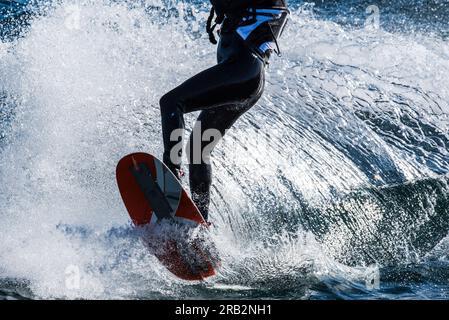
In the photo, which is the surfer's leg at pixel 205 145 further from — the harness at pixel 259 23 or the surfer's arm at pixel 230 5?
the surfer's arm at pixel 230 5

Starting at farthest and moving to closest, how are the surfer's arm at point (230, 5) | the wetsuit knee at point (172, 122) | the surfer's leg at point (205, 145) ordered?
the surfer's leg at point (205, 145) < the surfer's arm at point (230, 5) < the wetsuit knee at point (172, 122)

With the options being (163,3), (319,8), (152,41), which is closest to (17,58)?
(152,41)

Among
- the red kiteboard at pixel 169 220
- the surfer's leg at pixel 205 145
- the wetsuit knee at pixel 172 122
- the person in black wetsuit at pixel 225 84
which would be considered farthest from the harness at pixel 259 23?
the red kiteboard at pixel 169 220

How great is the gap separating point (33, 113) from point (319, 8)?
6202mm

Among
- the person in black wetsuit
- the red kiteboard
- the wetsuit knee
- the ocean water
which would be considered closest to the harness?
the person in black wetsuit

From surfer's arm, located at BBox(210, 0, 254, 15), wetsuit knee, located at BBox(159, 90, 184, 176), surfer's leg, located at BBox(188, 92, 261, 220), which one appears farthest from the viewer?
surfer's leg, located at BBox(188, 92, 261, 220)

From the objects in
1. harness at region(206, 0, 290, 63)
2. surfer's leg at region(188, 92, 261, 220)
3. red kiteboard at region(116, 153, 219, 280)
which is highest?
harness at region(206, 0, 290, 63)

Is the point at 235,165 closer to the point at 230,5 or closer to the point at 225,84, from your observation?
the point at 225,84

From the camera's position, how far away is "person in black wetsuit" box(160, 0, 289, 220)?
395 cm

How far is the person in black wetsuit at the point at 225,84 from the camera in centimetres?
395

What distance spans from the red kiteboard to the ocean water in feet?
0.28

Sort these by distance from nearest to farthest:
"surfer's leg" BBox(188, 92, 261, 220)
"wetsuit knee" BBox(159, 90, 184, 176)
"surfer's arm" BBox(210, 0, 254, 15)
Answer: "wetsuit knee" BBox(159, 90, 184, 176)
"surfer's arm" BBox(210, 0, 254, 15)
"surfer's leg" BBox(188, 92, 261, 220)

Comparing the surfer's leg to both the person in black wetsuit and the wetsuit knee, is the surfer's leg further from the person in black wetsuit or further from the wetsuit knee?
the wetsuit knee

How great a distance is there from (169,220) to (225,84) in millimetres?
863
